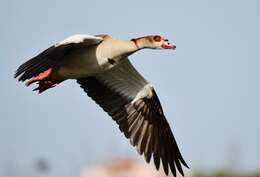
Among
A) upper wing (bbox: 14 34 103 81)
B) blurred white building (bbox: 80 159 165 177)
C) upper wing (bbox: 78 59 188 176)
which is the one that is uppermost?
upper wing (bbox: 14 34 103 81)

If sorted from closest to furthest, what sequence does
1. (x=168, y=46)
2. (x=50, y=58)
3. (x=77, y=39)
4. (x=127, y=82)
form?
(x=50, y=58), (x=77, y=39), (x=168, y=46), (x=127, y=82)

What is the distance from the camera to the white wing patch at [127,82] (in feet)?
57.1

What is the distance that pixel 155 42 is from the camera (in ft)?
54.4

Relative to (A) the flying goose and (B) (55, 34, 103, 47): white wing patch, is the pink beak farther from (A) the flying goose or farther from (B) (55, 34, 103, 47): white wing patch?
(B) (55, 34, 103, 47): white wing patch

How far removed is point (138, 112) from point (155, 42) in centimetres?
176

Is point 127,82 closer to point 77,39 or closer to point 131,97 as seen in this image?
point 131,97

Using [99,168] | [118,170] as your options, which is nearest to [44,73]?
[118,170]

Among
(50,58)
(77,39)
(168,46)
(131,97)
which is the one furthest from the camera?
(131,97)

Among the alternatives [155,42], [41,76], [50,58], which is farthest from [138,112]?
[50,58]

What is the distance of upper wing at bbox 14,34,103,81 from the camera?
15047mm

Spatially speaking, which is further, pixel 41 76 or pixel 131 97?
pixel 131 97

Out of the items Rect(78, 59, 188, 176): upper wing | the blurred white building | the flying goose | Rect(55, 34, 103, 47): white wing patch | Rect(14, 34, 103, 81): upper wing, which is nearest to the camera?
→ Rect(14, 34, 103, 81): upper wing

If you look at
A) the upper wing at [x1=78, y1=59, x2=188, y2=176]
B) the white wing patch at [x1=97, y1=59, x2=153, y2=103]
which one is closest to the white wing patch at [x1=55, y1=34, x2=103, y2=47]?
the white wing patch at [x1=97, y1=59, x2=153, y2=103]

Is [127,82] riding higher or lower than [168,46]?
lower
